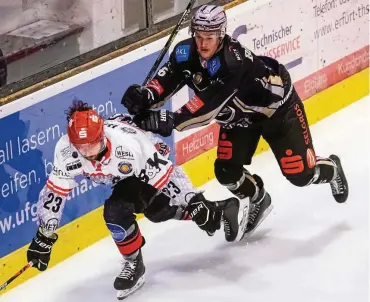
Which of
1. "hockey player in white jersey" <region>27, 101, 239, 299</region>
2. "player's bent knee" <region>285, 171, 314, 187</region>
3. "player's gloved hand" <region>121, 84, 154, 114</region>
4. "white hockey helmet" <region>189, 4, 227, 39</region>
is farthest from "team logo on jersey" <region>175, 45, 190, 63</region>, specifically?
"player's bent knee" <region>285, 171, 314, 187</region>

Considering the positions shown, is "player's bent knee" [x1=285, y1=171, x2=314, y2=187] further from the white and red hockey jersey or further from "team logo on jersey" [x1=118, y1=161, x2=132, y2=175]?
"team logo on jersey" [x1=118, y1=161, x2=132, y2=175]

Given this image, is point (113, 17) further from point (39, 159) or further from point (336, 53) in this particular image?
point (336, 53)

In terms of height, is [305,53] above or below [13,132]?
below

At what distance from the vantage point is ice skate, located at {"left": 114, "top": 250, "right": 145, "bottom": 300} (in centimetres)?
486

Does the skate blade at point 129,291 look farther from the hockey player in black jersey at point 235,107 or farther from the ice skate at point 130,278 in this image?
the hockey player in black jersey at point 235,107

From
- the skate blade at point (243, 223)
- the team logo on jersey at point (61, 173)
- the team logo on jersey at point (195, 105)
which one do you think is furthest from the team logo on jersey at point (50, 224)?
the skate blade at point (243, 223)

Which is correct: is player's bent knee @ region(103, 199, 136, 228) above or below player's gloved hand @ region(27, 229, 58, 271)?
above

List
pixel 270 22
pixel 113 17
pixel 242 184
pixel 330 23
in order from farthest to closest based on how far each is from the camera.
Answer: pixel 330 23 < pixel 270 22 < pixel 113 17 < pixel 242 184

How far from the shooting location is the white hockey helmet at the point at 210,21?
15.3ft

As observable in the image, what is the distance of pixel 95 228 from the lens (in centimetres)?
548

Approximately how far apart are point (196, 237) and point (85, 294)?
74 centimetres

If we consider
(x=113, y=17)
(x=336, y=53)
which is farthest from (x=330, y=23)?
(x=113, y=17)

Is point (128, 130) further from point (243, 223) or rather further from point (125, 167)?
point (243, 223)

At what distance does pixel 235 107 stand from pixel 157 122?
1.79 feet
